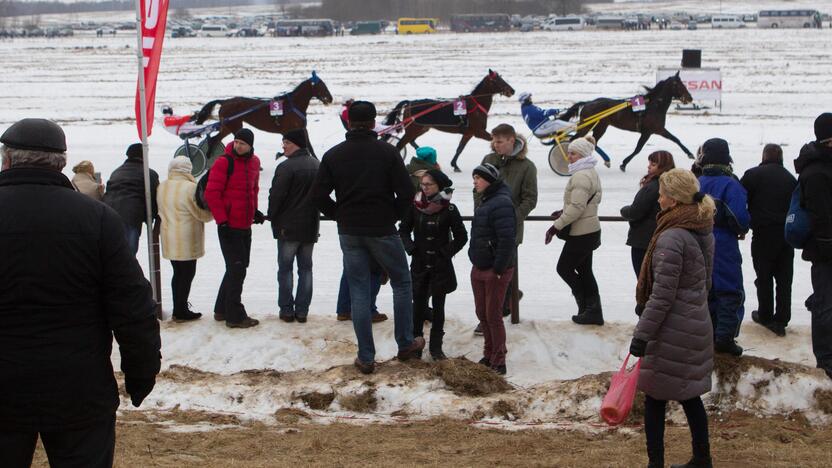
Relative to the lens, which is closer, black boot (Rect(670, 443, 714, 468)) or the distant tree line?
black boot (Rect(670, 443, 714, 468))

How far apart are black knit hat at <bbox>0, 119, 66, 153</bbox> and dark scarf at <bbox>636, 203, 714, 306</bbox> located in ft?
9.12

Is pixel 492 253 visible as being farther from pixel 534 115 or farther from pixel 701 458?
pixel 534 115

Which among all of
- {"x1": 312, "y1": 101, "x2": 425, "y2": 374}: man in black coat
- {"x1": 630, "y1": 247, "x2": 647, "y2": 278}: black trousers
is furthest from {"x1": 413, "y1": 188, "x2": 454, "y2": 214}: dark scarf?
{"x1": 630, "y1": 247, "x2": 647, "y2": 278}: black trousers

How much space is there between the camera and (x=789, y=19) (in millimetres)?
74750

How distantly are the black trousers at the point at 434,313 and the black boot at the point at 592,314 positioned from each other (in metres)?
1.24

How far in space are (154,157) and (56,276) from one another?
48.3ft

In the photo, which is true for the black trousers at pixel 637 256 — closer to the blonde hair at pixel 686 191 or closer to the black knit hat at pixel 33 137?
the blonde hair at pixel 686 191

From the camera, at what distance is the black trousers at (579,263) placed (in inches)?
304

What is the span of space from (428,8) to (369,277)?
4394 inches

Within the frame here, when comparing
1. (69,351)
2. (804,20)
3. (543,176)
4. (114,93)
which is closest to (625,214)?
(69,351)

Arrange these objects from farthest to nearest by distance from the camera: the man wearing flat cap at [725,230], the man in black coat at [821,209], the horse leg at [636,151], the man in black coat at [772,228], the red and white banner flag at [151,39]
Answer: the horse leg at [636,151] → the red and white banner flag at [151,39] → the man in black coat at [772,228] → the man wearing flat cap at [725,230] → the man in black coat at [821,209]

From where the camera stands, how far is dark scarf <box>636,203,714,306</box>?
4836 mm

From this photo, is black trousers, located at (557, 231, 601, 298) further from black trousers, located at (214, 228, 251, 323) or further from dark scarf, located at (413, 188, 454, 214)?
black trousers, located at (214, 228, 251, 323)

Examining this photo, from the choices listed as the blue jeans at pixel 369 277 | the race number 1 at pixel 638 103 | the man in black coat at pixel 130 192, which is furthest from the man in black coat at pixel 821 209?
the race number 1 at pixel 638 103
